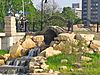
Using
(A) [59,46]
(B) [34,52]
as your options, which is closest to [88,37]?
(A) [59,46]

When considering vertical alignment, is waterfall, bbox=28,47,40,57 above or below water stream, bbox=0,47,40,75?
above

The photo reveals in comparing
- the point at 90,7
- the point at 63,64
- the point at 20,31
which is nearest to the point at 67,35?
the point at 63,64

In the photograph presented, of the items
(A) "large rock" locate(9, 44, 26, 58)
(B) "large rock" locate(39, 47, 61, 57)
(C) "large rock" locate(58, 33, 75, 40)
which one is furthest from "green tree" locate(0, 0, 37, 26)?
(B) "large rock" locate(39, 47, 61, 57)

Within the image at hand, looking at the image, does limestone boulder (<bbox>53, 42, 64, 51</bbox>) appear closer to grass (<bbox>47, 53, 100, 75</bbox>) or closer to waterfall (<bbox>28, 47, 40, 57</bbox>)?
grass (<bbox>47, 53, 100, 75</bbox>)

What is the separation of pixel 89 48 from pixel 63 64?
7.56 ft

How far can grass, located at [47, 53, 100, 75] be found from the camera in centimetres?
2061

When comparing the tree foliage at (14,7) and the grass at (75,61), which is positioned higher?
the tree foliage at (14,7)

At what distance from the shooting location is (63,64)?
2173 centimetres

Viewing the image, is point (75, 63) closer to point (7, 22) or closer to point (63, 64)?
point (63, 64)

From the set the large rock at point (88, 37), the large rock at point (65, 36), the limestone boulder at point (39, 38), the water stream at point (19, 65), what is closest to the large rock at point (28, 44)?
the limestone boulder at point (39, 38)

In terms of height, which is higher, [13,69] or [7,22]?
[7,22]

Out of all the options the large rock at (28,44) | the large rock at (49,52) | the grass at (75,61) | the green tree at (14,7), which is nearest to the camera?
the grass at (75,61)

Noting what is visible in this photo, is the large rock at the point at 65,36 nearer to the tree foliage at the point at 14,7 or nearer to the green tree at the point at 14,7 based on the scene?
the green tree at the point at 14,7

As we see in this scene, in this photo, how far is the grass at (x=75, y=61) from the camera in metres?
20.6
